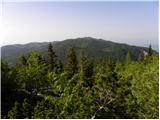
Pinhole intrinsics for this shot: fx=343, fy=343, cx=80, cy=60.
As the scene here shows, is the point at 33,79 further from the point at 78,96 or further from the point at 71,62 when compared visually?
the point at 71,62

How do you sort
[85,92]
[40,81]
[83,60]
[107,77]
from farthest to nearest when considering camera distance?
[83,60], [40,81], [107,77], [85,92]

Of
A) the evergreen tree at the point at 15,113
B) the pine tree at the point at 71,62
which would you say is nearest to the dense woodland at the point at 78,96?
the evergreen tree at the point at 15,113

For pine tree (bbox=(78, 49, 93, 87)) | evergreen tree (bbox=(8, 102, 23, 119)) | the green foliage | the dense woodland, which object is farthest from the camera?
pine tree (bbox=(78, 49, 93, 87))

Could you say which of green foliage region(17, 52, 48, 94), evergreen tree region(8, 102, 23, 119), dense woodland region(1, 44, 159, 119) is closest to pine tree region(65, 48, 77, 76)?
green foliage region(17, 52, 48, 94)

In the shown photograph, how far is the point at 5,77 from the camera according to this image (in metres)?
5.62

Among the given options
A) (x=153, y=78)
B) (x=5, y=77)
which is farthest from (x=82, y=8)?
(x=5, y=77)

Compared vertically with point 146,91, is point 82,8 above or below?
above

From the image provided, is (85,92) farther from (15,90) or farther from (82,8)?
(82,8)

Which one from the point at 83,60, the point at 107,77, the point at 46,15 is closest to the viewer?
the point at 46,15

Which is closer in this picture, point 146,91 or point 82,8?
point 82,8

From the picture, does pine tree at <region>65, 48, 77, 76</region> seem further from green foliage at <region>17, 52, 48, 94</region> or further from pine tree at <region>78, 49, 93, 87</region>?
green foliage at <region>17, 52, 48, 94</region>

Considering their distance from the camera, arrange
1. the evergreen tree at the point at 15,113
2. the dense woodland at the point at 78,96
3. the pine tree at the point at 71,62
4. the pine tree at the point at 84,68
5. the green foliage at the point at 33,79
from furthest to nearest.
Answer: the pine tree at the point at 71,62 → the pine tree at the point at 84,68 → the green foliage at the point at 33,79 → the dense woodland at the point at 78,96 → the evergreen tree at the point at 15,113

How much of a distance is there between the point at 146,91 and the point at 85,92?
1158mm

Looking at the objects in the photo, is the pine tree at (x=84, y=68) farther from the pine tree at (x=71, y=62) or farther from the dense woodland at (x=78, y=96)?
the dense woodland at (x=78, y=96)
